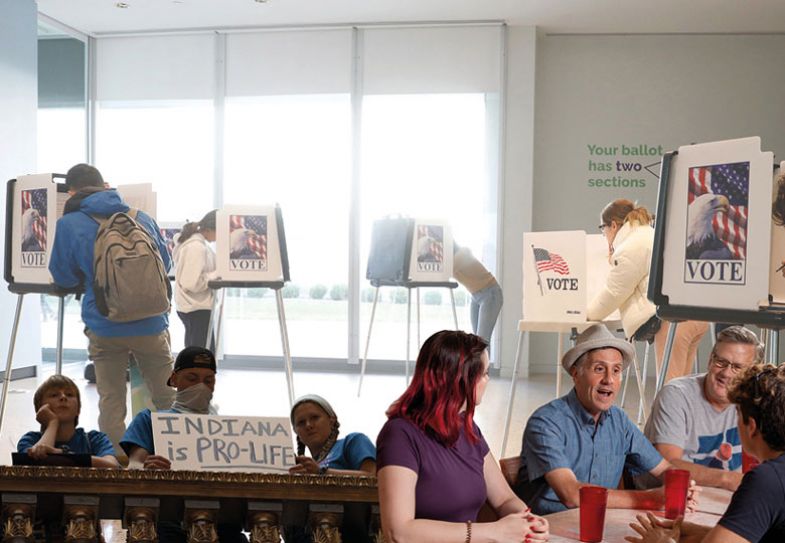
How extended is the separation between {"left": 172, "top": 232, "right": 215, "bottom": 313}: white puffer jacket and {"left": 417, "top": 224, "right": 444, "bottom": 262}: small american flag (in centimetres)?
206

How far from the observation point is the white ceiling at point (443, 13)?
30.3 feet

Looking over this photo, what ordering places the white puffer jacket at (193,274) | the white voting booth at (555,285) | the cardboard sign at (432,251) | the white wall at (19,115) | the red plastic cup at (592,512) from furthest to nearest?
the cardboard sign at (432,251)
the white wall at (19,115)
the white puffer jacket at (193,274)
the white voting booth at (555,285)
the red plastic cup at (592,512)

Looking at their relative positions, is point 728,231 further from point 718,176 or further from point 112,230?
point 112,230

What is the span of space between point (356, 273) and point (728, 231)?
7.56m

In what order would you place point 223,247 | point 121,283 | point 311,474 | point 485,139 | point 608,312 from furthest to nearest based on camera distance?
point 485,139 → point 223,247 → point 608,312 → point 121,283 → point 311,474

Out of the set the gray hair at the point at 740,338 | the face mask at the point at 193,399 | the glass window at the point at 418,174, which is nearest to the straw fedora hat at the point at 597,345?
the gray hair at the point at 740,338

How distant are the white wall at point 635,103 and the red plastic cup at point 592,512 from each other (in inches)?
335

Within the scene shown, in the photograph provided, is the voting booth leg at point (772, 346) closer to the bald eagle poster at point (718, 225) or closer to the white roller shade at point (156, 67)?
the bald eagle poster at point (718, 225)

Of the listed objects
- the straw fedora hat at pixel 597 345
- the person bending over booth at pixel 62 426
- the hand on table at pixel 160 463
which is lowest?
the person bending over booth at pixel 62 426

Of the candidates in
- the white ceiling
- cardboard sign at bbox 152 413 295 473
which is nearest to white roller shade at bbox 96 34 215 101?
the white ceiling

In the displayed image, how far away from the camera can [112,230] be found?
4422 millimetres

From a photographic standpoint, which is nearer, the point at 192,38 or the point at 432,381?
the point at 432,381

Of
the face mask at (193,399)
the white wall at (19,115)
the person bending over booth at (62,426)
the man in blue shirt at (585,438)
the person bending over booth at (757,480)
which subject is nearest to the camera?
the person bending over booth at (757,480)

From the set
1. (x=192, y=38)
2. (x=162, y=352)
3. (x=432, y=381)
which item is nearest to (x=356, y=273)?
(x=192, y=38)
